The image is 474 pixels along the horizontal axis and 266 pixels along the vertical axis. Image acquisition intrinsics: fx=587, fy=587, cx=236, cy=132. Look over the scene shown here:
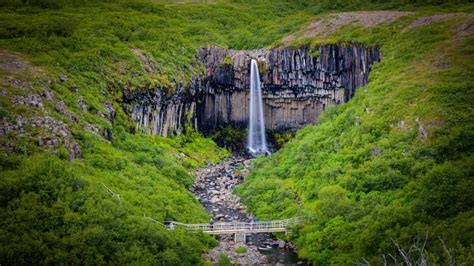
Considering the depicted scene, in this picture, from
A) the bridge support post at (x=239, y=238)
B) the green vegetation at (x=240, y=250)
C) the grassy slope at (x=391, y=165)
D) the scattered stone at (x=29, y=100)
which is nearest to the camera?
the grassy slope at (x=391, y=165)

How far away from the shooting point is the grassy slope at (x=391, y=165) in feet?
119

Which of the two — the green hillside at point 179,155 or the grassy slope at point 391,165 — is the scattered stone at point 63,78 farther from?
the grassy slope at point 391,165

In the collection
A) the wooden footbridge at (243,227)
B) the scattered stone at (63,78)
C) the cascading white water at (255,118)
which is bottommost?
the wooden footbridge at (243,227)

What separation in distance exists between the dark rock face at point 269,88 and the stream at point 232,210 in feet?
22.7

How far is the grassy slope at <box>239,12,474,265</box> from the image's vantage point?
36.2 m

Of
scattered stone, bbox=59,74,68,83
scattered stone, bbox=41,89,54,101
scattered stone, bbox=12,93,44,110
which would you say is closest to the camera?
scattered stone, bbox=12,93,44,110

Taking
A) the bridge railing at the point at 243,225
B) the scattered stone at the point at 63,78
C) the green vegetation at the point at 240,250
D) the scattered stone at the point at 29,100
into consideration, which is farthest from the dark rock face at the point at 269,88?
the green vegetation at the point at 240,250

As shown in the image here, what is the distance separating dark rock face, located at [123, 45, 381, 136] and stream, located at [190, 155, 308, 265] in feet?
22.7

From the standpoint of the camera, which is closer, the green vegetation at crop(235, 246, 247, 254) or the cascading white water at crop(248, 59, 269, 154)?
the green vegetation at crop(235, 246, 247, 254)

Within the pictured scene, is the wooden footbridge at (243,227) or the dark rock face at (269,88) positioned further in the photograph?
the dark rock face at (269,88)

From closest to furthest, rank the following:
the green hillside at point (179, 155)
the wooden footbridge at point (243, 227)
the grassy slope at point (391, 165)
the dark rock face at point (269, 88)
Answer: the green hillside at point (179, 155) < the grassy slope at point (391, 165) < the wooden footbridge at point (243, 227) < the dark rock face at point (269, 88)

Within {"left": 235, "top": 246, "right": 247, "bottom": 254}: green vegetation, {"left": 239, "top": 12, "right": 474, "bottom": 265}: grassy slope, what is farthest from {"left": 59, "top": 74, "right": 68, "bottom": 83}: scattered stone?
{"left": 235, "top": 246, "right": 247, "bottom": 254}: green vegetation

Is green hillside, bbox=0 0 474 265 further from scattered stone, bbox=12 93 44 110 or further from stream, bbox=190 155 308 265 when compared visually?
stream, bbox=190 155 308 265

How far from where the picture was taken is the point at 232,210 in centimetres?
5112
